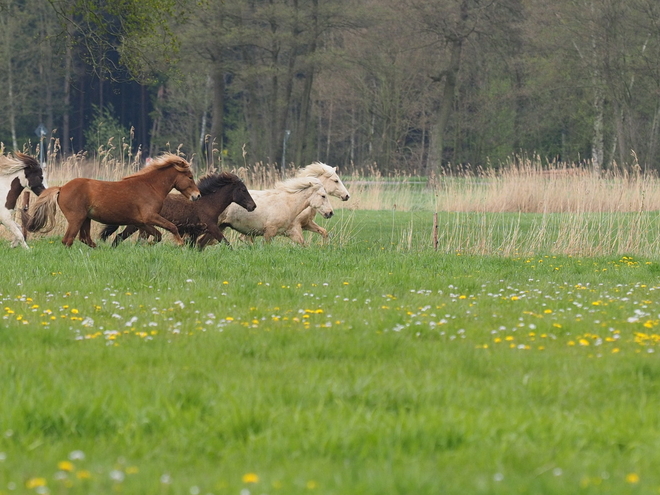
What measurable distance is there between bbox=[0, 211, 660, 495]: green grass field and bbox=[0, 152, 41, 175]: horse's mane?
5.12 meters

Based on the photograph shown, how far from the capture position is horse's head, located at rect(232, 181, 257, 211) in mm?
15367

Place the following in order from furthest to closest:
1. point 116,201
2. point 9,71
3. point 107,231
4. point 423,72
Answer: point 9,71, point 423,72, point 107,231, point 116,201

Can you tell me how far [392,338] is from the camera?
699cm

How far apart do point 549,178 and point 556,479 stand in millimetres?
23009

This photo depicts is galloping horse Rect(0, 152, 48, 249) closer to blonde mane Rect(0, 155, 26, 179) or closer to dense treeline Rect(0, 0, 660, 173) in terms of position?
blonde mane Rect(0, 155, 26, 179)

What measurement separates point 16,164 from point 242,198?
3.81m

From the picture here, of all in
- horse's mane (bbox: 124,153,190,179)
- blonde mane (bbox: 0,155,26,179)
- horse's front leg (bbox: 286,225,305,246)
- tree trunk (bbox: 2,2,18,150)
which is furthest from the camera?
tree trunk (bbox: 2,2,18,150)

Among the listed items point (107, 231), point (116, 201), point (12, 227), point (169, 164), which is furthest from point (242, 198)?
point (12, 227)

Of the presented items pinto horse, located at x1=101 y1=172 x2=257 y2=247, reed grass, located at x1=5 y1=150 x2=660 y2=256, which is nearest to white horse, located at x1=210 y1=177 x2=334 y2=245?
pinto horse, located at x1=101 y1=172 x2=257 y2=247

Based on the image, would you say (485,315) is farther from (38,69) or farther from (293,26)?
(38,69)

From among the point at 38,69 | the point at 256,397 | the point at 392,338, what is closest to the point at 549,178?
the point at 392,338

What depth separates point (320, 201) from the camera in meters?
16.3

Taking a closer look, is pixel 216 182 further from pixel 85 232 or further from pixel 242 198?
pixel 85 232

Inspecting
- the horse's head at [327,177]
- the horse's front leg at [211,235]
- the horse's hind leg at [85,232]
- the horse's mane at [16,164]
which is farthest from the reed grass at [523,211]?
the horse's hind leg at [85,232]
